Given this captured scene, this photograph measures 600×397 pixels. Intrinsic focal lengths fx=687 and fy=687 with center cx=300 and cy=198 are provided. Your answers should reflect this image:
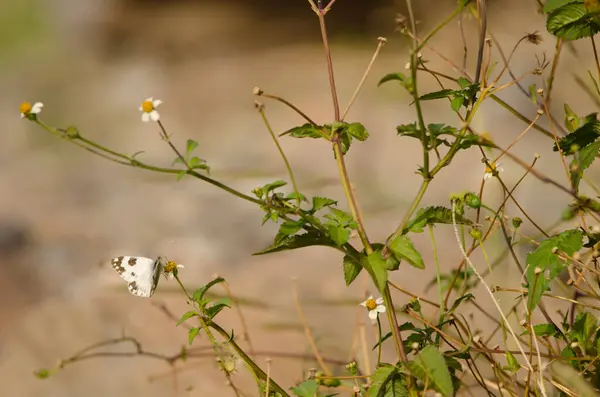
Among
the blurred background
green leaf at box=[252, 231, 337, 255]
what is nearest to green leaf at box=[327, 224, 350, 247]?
green leaf at box=[252, 231, 337, 255]

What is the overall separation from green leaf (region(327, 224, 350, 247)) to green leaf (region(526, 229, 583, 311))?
7.7 inches

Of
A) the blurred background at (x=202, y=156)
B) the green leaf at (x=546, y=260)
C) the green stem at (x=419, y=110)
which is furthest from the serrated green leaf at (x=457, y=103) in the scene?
the blurred background at (x=202, y=156)

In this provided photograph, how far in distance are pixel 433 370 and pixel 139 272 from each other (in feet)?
1.31

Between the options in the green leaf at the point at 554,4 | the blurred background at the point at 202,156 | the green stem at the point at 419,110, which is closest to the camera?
the green stem at the point at 419,110

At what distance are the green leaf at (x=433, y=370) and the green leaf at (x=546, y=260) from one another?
4.9 inches

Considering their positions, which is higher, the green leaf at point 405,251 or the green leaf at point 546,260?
the green leaf at point 405,251

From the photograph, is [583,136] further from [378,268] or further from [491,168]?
[378,268]

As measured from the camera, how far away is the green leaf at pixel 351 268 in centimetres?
71

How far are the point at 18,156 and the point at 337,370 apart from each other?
1.70 meters

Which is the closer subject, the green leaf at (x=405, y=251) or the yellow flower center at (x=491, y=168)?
the green leaf at (x=405, y=251)

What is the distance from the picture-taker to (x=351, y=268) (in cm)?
71

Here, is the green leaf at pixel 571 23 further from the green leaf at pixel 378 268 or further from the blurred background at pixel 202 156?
the blurred background at pixel 202 156

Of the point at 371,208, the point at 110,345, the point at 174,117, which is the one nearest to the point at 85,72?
the point at 174,117

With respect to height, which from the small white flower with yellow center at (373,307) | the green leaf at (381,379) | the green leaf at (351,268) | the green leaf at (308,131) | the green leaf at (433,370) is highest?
the green leaf at (308,131)
